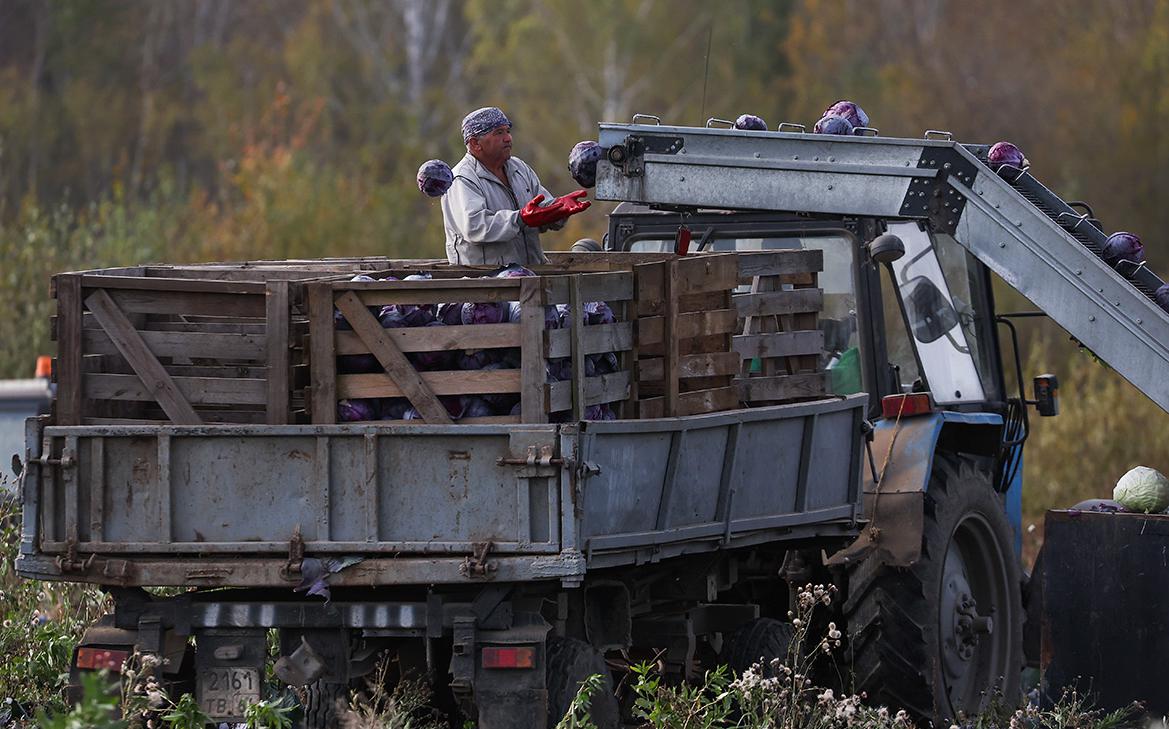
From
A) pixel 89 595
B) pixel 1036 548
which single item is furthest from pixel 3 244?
pixel 1036 548

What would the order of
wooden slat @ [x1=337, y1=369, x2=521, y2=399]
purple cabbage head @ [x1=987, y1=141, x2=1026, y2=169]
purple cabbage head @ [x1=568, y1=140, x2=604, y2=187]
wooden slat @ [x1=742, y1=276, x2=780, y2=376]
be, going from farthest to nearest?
purple cabbage head @ [x1=568, y1=140, x2=604, y2=187]
purple cabbage head @ [x1=987, y1=141, x2=1026, y2=169]
wooden slat @ [x1=742, y1=276, x2=780, y2=376]
wooden slat @ [x1=337, y1=369, x2=521, y2=399]

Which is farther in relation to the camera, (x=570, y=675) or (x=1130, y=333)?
(x=1130, y=333)

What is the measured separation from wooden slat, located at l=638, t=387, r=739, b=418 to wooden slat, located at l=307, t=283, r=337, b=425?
120 cm

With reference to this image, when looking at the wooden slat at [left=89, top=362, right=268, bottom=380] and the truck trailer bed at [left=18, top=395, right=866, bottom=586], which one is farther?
the wooden slat at [left=89, top=362, right=268, bottom=380]

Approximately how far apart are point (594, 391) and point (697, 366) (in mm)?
733

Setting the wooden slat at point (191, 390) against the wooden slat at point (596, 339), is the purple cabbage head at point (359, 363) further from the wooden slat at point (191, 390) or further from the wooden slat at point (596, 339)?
the wooden slat at point (596, 339)

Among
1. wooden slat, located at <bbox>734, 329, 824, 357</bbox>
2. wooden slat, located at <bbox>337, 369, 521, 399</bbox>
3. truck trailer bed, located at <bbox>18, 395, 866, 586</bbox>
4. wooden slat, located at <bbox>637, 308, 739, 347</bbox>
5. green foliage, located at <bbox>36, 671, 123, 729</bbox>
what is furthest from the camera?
wooden slat, located at <bbox>734, 329, 824, 357</bbox>

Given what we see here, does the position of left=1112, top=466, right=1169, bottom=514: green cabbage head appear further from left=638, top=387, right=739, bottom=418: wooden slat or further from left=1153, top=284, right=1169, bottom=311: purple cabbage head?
left=638, top=387, right=739, bottom=418: wooden slat

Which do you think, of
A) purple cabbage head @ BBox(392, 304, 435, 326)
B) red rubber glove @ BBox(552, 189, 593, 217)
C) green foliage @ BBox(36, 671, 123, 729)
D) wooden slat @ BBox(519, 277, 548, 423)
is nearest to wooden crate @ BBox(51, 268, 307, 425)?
purple cabbage head @ BBox(392, 304, 435, 326)

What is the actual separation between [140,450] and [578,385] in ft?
5.11

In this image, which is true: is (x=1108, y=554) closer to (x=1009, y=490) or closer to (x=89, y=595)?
(x=1009, y=490)

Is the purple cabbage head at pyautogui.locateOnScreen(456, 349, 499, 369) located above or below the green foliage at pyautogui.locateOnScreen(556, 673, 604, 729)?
above

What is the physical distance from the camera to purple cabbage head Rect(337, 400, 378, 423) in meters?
7.14

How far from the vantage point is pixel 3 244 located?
16266mm
